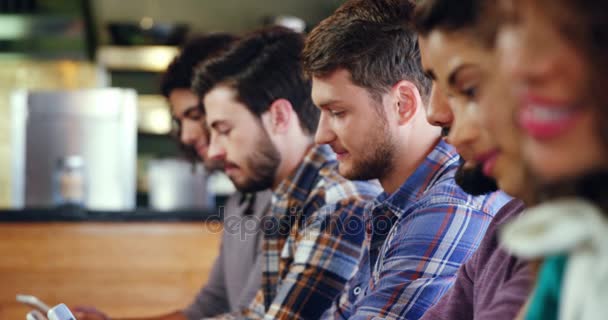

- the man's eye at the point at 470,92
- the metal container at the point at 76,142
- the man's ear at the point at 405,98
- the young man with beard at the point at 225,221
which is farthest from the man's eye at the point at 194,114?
the man's eye at the point at 470,92

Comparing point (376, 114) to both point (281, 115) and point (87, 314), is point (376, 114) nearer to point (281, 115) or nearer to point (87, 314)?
point (281, 115)

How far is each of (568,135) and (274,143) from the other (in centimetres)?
148

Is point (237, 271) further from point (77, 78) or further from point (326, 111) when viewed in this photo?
point (77, 78)

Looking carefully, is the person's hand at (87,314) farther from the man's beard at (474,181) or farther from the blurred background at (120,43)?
the blurred background at (120,43)

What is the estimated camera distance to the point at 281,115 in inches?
75.8

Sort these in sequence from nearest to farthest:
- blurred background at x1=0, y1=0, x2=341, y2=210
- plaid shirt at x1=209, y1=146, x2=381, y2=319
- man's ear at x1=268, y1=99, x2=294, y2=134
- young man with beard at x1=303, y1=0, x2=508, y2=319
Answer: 1. young man with beard at x1=303, y1=0, x2=508, y2=319
2. plaid shirt at x1=209, y1=146, x2=381, y2=319
3. man's ear at x1=268, y1=99, x2=294, y2=134
4. blurred background at x1=0, y1=0, x2=341, y2=210

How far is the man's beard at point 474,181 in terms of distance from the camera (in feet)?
2.71

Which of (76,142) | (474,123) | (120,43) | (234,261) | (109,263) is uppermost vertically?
(120,43)

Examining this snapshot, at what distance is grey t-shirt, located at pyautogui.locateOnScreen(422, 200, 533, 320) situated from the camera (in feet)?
2.55

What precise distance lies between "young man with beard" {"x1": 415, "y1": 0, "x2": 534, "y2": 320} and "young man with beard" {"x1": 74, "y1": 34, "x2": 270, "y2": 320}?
3.34 feet

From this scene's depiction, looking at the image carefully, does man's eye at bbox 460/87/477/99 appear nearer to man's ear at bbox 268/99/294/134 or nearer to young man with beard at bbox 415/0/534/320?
young man with beard at bbox 415/0/534/320

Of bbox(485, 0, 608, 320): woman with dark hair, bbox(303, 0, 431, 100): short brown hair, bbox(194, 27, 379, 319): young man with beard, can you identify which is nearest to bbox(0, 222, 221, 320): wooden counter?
bbox(194, 27, 379, 319): young man with beard

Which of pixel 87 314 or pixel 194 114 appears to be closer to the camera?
pixel 87 314

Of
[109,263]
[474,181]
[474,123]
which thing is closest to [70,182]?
[109,263]
